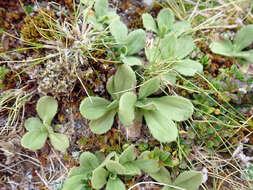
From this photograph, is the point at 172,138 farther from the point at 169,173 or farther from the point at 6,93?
the point at 6,93

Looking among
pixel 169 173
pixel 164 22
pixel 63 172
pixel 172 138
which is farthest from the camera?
pixel 164 22

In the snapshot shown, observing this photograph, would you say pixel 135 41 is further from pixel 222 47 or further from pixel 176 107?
Answer: pixel 222 47

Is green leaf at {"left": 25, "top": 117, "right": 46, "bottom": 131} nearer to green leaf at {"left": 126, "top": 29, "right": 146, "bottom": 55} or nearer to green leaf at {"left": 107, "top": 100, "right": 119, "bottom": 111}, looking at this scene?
green leaf at {"left": 107, "top": 100, "right": 119, "bottom": 111}

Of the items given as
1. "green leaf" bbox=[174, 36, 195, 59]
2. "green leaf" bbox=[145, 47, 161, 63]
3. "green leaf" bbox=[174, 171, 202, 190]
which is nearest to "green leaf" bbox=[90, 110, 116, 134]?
"green leaf" bbox=[145, 47, 161, 63]

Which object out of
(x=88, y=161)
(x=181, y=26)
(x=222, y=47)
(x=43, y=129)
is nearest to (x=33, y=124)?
(x=43, y=129)

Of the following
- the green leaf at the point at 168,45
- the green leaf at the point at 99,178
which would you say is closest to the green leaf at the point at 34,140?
the green leaf at the point at 99,178

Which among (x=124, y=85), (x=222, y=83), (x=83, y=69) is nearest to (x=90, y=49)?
(x=83, y=69)
